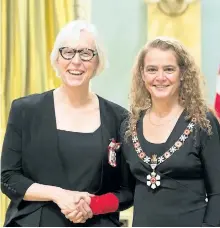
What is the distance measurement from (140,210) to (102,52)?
648mm

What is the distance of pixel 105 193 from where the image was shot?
188 centimetres

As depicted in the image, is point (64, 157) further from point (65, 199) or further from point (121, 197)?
point (121, 197)

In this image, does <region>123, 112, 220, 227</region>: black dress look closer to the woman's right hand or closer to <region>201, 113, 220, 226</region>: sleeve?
<region>201, 113, 220, 226</region>: sleeve

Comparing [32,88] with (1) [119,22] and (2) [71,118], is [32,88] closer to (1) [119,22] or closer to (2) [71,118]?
(1) [119,22]

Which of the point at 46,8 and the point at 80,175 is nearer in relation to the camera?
the point at 80,175

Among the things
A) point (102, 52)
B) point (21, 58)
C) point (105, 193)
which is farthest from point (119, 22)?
point (105, 193)

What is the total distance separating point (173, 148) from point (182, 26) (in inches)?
54.0

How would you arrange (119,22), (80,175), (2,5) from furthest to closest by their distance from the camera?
(119,22) < (2,5) < (80,175)

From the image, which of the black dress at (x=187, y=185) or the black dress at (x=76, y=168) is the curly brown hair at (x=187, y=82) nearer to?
the black dress at (x=187, y=185)

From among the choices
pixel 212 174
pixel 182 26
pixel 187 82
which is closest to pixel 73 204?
pixel 212 174

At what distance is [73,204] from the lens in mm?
1739

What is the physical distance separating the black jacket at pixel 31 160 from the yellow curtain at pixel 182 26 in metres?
1.18

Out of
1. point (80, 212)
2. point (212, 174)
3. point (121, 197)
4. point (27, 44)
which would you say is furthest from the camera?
point (27, 44)

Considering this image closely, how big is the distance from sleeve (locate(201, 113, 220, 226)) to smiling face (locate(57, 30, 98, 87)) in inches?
21.8
